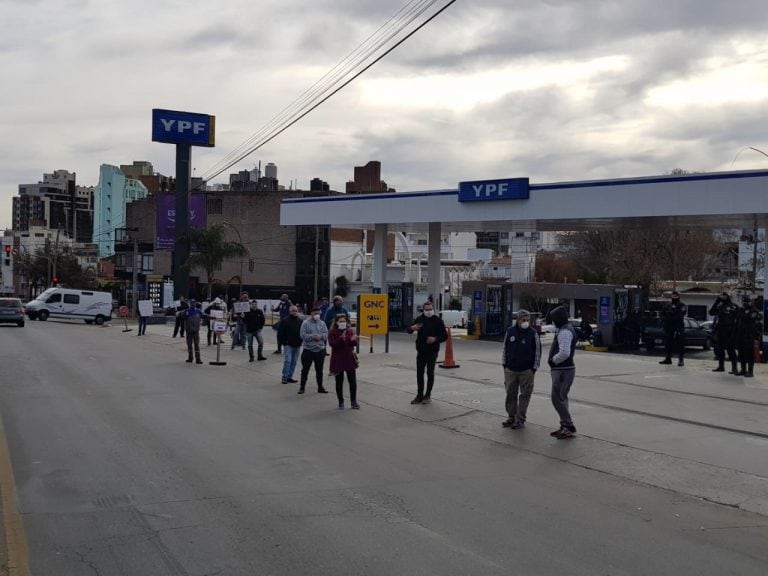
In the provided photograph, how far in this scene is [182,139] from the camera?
183ft

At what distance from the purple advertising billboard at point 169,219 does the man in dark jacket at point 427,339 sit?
1665 inches

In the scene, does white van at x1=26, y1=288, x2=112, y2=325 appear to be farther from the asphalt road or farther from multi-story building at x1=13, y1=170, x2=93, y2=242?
multi-story building at x1=13, y1=170, x2=93, y2=242

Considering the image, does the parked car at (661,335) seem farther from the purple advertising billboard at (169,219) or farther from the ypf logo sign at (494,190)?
the purple advertising billboard at (169,219)

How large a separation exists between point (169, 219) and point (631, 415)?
46435 mm

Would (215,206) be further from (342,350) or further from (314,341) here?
(342,350)

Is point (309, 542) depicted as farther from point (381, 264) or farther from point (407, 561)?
point (381, 264)

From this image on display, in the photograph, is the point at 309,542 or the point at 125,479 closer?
the point at 309,542

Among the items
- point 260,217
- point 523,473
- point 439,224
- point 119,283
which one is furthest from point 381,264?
point 119,283

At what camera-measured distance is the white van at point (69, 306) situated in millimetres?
48188

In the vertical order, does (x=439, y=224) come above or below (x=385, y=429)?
above

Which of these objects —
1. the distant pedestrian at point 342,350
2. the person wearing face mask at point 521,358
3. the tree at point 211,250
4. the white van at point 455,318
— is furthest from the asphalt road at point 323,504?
the white van at point 455,318

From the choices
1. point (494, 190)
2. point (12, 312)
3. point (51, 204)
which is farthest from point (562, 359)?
point (51, 204)

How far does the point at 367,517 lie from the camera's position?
23.5 feet

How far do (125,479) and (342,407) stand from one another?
570cm
